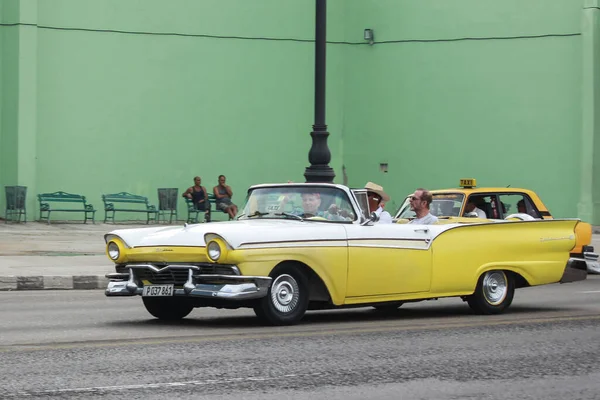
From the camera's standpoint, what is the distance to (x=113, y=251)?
465 inches

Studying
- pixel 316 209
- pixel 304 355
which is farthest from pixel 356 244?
pixel 304 355

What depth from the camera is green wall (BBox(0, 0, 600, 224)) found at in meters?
31.6

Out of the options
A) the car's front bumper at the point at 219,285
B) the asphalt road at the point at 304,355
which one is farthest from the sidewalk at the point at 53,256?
the car's front bumper at the point at 219,285

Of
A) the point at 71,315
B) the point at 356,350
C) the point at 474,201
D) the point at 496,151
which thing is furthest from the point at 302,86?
the point at 356,350

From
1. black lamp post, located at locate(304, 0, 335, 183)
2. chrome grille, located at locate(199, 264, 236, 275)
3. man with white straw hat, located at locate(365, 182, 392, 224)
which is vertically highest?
black lamp post, located at locate(304, 0, 335, 183)

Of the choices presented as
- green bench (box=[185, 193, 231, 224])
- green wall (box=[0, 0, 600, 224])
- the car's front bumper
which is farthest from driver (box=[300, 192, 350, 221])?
green wall (box=[0, 0, 600, 224])

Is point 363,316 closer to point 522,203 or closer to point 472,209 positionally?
point 472,209

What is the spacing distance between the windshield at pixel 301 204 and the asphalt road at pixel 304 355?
3.40 ft

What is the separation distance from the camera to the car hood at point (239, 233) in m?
11.3

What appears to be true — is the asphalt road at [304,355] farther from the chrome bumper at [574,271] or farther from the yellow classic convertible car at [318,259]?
the chrome bumper at [574,271]

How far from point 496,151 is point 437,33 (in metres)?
3.66

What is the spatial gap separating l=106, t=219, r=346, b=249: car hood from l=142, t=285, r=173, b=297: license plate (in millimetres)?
401

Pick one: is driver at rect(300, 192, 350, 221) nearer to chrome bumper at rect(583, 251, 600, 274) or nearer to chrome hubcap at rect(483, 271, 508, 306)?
chrome hubcap at rect(483, 271, 508, 306)

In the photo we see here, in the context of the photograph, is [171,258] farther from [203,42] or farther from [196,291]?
[203,42]
